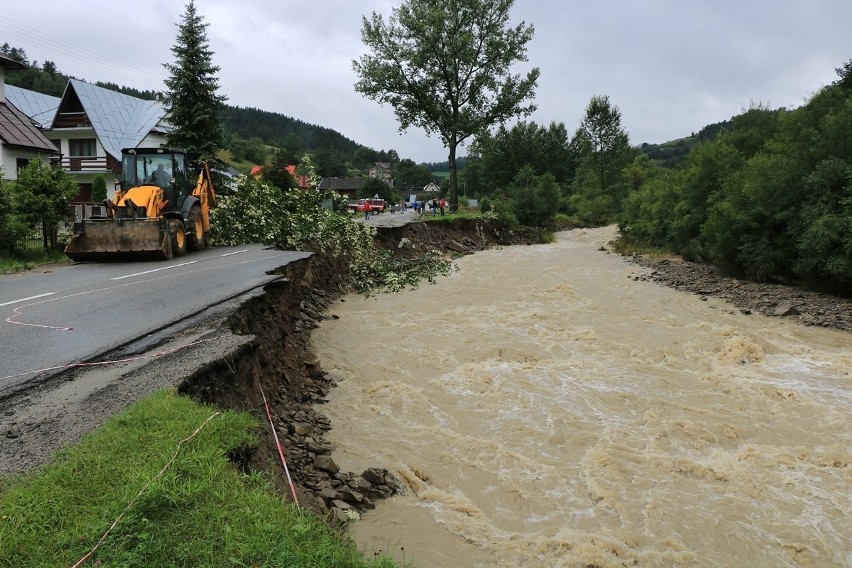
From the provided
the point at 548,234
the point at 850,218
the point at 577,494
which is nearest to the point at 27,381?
the point at 577,494

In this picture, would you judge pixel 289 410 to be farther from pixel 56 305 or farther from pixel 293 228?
pixel 293 228

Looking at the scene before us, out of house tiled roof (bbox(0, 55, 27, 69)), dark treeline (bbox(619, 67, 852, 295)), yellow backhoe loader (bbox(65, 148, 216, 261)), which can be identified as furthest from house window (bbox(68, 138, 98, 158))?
dark treeline (bbox(619, 67, 852, 295))

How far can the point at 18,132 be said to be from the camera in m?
23.8

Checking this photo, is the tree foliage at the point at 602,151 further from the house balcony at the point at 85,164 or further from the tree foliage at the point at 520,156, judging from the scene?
the house balcony at the point at 85,164

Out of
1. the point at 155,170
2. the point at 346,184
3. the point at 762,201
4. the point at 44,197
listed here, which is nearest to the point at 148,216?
the point at 155,170

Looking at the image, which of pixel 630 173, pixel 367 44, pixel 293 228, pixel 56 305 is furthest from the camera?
pixel 630 173

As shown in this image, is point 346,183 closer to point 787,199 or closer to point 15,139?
point 15,139

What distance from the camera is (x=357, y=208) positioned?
168 feet

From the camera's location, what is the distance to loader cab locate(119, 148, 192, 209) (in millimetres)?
15133

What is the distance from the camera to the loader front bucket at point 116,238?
1334 cm

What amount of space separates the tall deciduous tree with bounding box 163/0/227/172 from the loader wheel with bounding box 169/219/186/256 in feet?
37.1

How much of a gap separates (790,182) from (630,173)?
42797 millimetres

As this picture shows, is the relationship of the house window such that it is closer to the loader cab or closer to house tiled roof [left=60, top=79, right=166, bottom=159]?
house tiled roof [left=60, top=79, right=166, bottom=159]

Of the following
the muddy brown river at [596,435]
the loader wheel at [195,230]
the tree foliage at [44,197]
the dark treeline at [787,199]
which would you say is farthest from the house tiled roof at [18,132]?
the dark treeline at [787,199]
